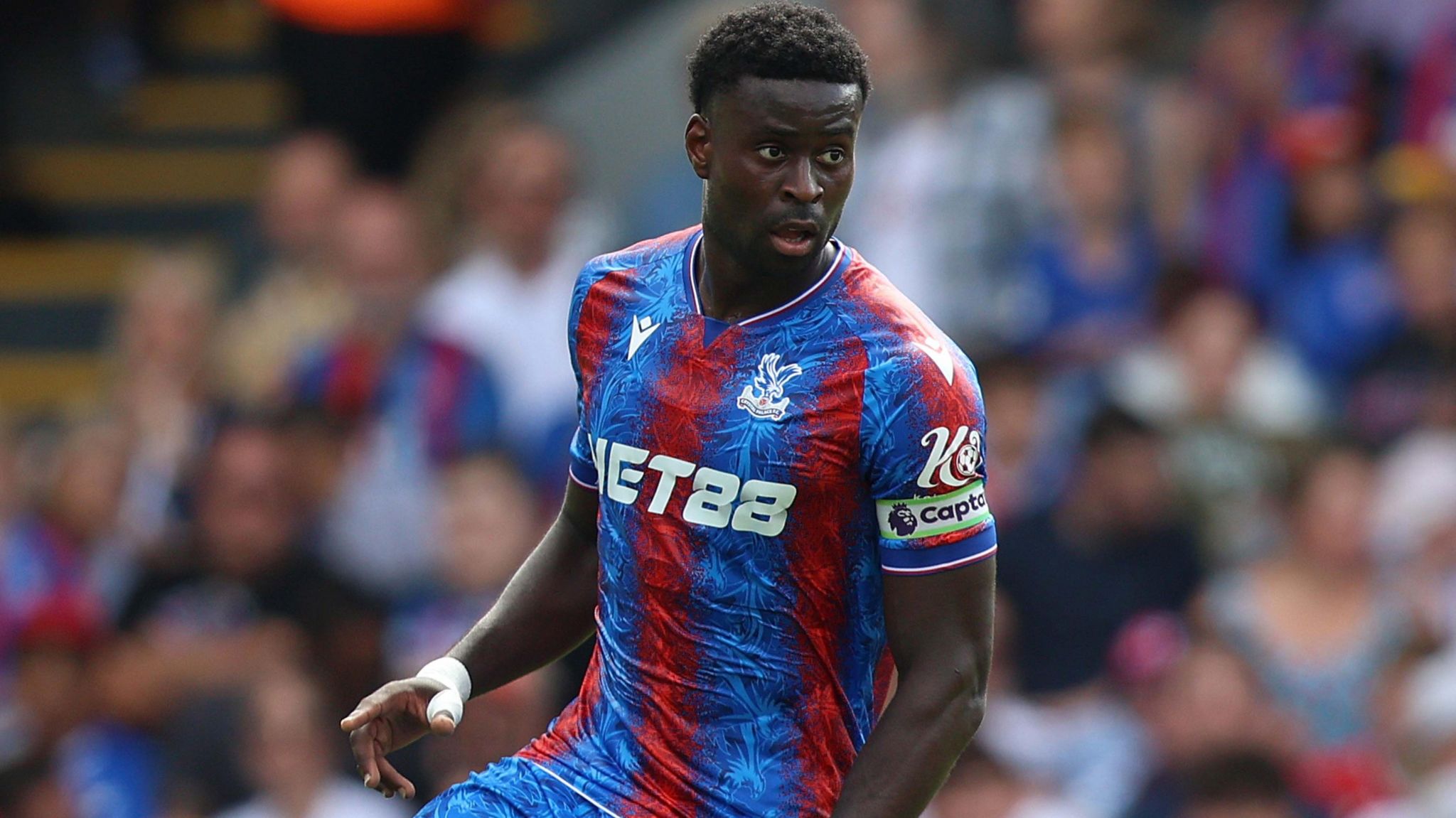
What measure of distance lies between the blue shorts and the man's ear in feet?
3.19

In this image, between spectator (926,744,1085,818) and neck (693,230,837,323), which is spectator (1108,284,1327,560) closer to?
spectator (926,744,1085,818)

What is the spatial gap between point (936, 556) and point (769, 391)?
348 mm

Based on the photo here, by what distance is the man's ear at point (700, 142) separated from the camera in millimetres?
3418

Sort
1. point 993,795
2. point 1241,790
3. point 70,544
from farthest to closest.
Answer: point 70,544 < point 993,795 < point 1241,790

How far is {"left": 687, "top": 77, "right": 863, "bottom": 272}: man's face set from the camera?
3.29 meters

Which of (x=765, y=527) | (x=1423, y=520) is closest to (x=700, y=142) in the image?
(x=765, y=527)

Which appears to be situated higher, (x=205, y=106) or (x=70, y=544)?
(x=205, y=106)

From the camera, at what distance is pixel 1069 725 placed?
7.00 meters

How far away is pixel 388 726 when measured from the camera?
363 centimetres

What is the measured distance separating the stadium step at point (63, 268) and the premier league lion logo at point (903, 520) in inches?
349

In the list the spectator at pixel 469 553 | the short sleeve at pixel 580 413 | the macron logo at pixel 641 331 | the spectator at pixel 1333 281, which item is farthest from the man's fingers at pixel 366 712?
the spectator at pixel 1333 281

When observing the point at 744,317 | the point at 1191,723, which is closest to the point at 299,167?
the point at 1191,723

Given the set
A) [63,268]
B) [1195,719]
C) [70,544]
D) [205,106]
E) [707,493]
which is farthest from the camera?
[205,106]

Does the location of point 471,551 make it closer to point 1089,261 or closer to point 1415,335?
point 1089,261
